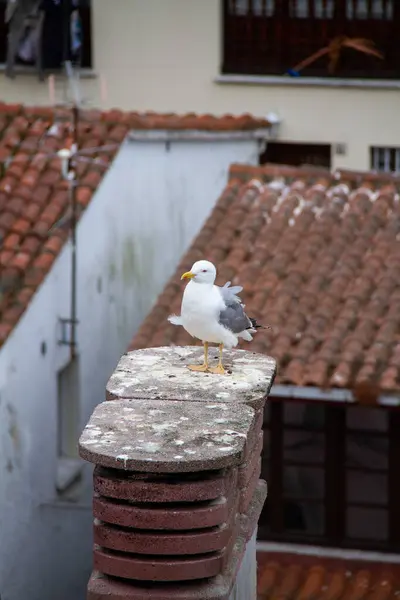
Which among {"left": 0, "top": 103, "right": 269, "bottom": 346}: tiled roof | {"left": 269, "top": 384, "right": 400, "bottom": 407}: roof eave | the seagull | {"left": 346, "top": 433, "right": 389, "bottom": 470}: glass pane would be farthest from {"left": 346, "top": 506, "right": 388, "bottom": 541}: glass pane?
the seagull

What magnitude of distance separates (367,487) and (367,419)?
0.65 metres

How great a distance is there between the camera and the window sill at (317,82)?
63.6ft

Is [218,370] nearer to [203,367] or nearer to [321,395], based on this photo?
[203,367]

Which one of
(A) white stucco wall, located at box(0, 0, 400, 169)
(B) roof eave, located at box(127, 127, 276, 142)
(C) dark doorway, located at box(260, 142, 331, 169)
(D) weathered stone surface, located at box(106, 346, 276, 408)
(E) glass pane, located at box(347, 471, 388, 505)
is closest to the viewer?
(D) weathered stone surface, located at box(106, 346, 276, 408)

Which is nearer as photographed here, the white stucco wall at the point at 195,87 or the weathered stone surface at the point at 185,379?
the weathered stone surface at the point at 185,379

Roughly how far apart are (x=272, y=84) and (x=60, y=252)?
6.28m

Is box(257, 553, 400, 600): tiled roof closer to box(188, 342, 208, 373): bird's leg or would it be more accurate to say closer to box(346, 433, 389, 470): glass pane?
box(346, 433, 389, 470): glass pane

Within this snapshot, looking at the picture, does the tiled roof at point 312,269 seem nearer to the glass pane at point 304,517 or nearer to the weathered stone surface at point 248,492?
the glass pane at point 304,517

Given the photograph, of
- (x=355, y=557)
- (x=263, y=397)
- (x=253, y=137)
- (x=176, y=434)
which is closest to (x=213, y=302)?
(x=263, y=397)

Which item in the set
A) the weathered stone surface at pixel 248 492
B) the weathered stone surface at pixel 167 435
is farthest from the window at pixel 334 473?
the weathered stone surface at pixel 167 435

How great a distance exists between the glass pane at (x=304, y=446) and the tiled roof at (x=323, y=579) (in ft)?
2.83

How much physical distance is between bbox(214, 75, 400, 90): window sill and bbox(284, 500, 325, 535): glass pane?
791 cm

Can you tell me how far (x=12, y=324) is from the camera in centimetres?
1328

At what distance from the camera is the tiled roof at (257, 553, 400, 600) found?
12297 mm
